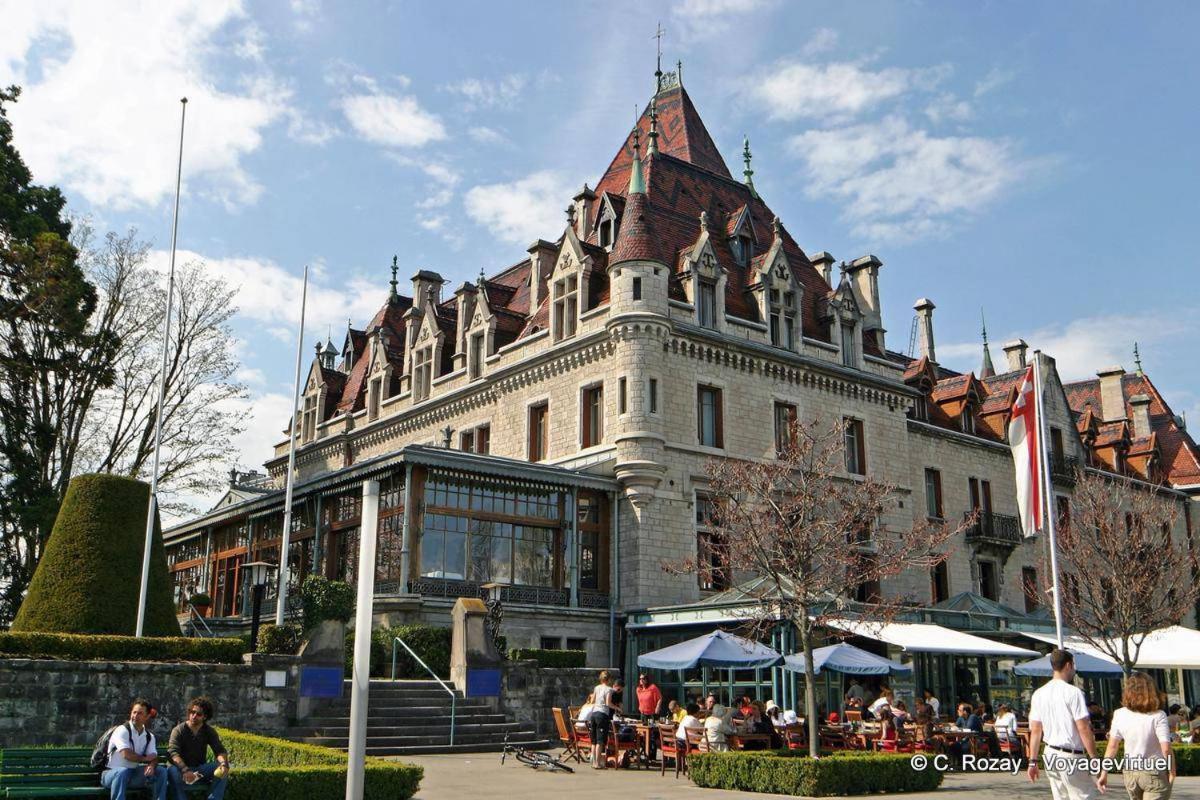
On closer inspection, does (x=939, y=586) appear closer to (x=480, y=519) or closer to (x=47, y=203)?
(x=480, y=519)

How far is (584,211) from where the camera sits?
35.3 metres

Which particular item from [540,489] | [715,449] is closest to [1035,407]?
[715,449]

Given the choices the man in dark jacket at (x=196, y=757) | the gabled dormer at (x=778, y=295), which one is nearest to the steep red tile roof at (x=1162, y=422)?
the gabled dormer at (x=778, y=295)

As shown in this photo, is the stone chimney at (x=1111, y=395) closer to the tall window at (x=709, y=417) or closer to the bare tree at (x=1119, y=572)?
the bare tree at (x=1119, y=572)

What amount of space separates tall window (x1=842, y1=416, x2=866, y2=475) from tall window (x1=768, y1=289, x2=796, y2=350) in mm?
3421

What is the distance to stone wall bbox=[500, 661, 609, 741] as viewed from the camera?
22453 millimetres

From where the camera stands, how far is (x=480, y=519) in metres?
28.3

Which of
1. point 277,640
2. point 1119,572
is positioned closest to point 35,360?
point 277,640

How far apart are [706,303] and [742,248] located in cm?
412

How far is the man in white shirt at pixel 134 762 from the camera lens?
457 inches

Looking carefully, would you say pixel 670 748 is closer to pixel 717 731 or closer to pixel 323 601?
pixel 717 731

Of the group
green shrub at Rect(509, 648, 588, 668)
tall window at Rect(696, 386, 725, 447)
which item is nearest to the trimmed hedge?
green shrub at Rect(509, 648, 588, 668)

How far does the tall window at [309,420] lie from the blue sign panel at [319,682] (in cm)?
2862

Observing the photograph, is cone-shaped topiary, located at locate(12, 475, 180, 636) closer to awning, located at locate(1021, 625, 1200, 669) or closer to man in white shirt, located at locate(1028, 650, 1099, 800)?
man in white shirt, located at locate(1028, 650, 1099, 800)
